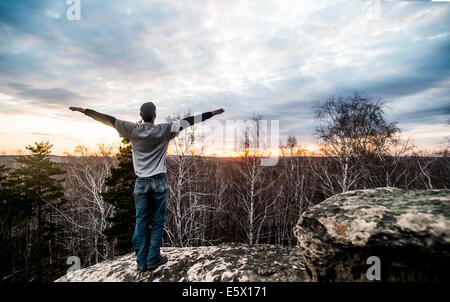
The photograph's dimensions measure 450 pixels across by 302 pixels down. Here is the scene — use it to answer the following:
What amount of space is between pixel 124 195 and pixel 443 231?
1373 centimetres

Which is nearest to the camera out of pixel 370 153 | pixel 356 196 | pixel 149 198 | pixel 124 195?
pixel 356 196

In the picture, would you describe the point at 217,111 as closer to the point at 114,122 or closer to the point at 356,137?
the point at 114,122

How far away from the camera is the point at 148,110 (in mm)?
2961

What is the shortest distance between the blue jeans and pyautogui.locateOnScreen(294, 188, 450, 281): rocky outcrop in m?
2.02

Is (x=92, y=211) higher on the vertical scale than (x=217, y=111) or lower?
lower

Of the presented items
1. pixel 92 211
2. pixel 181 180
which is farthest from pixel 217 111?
pixel 92 211

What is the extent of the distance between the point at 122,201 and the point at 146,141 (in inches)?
449

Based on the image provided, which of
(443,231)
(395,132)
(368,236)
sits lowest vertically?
(368,236)

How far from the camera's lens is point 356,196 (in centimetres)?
268

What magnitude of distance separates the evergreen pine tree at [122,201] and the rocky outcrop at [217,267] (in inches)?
384

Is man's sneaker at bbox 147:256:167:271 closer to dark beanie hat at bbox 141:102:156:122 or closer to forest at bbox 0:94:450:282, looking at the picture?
dark beanie hat at bbox 141:102:156:122
